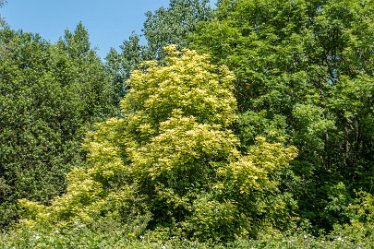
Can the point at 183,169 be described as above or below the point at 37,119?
below

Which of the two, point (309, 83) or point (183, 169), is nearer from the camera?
point (183, 169)

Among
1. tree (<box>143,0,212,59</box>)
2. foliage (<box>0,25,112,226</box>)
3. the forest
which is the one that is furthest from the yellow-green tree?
tree (<box>143,0,212,59</box>)

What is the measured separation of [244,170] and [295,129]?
4.71 metres

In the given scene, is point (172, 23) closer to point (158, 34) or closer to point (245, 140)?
point (158, 34)

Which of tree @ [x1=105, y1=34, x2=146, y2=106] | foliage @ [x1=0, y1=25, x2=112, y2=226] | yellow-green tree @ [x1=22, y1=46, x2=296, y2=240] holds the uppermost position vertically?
tree @ [x1=105, y1=34, x2=146, y2=106]

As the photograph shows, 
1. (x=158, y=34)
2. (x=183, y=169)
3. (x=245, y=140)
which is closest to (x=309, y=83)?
(x=245, y=140)

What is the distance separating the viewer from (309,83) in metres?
18.6

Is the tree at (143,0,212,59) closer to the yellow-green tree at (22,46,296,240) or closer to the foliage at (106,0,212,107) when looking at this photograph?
the foliage at (106,0,212,107)

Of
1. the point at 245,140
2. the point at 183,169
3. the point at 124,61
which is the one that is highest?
the point at 124,61

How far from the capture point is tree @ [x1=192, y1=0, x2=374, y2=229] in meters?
16.8

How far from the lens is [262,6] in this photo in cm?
1944

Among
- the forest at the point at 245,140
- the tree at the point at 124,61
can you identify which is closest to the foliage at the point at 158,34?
the tree at the point at 124,61

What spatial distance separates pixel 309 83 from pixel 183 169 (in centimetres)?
693

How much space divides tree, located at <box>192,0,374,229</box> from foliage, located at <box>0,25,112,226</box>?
10.3 metres
